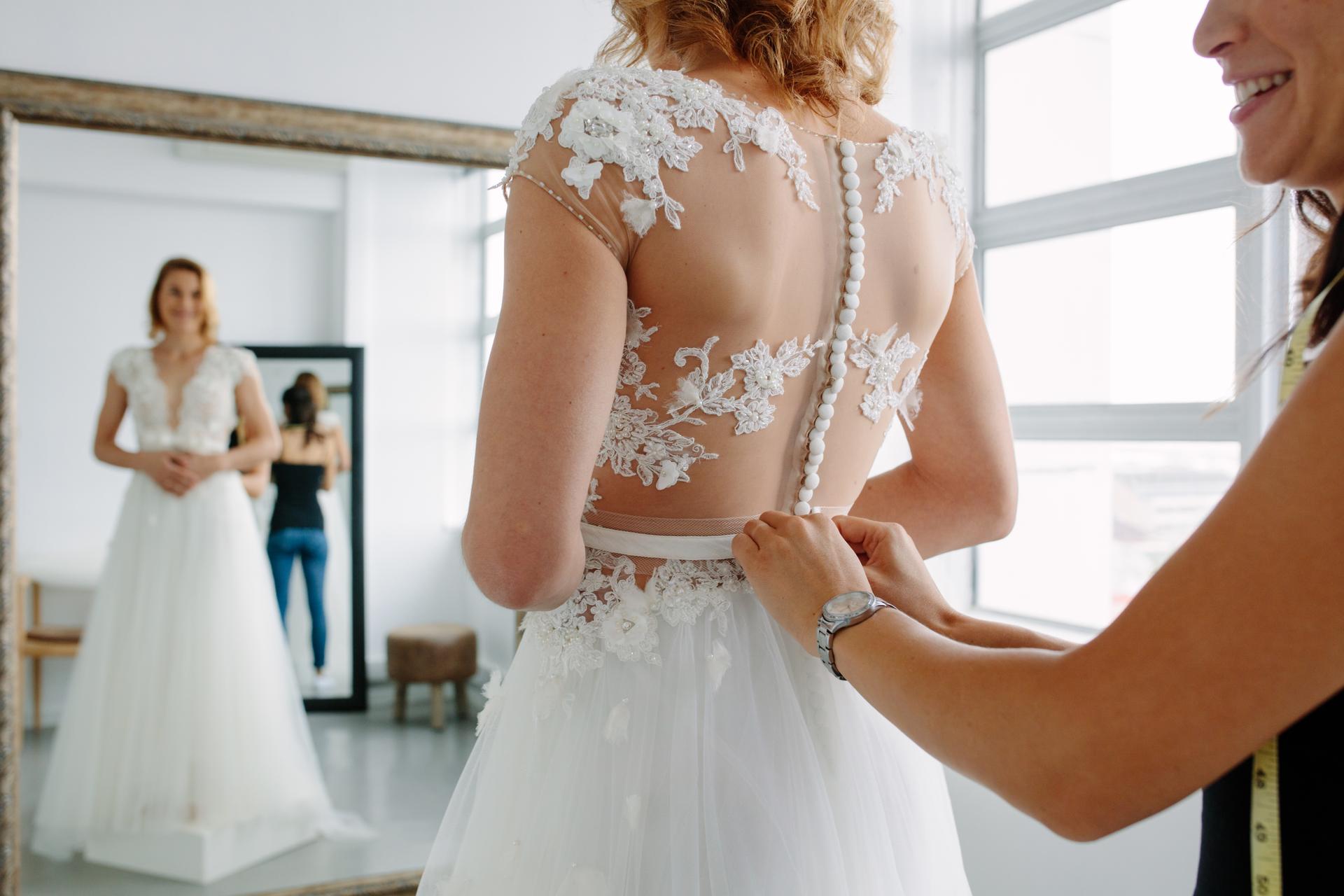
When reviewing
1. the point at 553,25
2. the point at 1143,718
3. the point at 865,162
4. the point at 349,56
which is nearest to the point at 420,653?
the point at 349,56

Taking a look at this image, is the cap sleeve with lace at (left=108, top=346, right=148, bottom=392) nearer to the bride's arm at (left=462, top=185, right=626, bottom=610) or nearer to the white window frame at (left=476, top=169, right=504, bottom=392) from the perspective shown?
the white window frame at (left=476, top=169, right=504, bottom=392)

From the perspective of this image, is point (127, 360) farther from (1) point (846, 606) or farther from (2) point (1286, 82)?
(2) point (1286, 82)

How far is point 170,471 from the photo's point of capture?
1.96m

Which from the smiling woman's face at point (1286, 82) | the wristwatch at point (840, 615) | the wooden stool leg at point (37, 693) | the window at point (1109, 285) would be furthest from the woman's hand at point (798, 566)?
the wooden stool leg at point (37, 693)

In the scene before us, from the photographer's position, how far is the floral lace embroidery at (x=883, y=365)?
3.29 ft

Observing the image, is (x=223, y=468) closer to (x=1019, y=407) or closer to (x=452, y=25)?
(x=452, y=25)

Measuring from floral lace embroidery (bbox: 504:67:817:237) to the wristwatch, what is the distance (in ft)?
1.11

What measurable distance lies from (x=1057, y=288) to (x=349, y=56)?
1.66 meters

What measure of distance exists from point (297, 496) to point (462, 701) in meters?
0.57

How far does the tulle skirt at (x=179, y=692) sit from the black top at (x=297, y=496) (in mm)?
64

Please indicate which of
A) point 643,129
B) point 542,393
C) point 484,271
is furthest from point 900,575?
point 484,271

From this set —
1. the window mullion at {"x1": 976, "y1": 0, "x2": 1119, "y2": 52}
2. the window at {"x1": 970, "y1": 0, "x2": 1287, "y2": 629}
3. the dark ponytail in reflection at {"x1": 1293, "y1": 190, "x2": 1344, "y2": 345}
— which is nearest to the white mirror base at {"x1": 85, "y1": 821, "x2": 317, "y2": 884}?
the window at {"x1": 970, "y1": 0, "x2": 1287, "y2": 629}

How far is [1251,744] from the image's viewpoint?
1.62 ft

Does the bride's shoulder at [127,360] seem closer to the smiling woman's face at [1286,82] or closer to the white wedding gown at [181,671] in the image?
the white wedding gown at [181,671]
